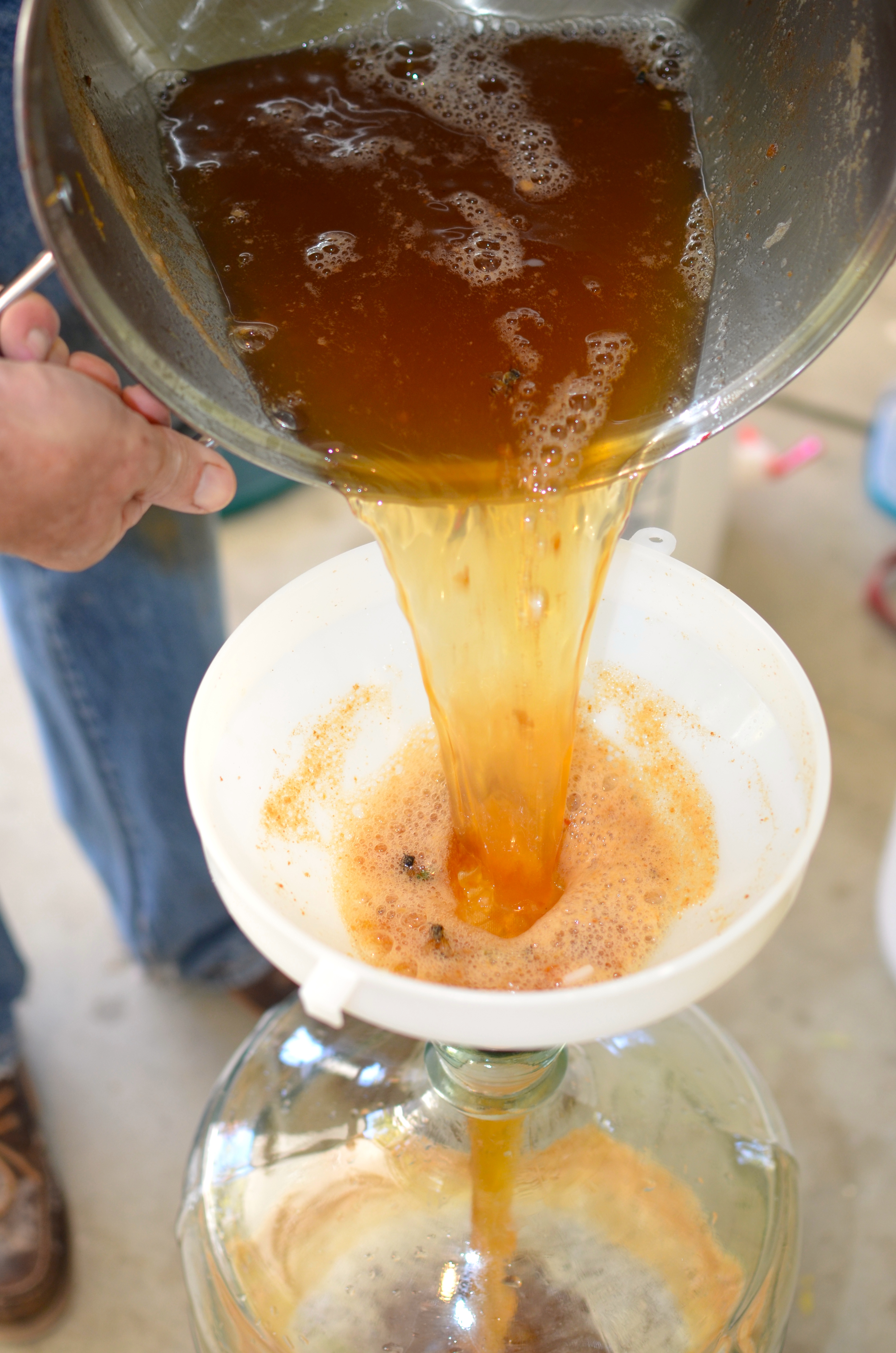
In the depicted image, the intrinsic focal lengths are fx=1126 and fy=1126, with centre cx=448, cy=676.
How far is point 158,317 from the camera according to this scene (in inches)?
23.7

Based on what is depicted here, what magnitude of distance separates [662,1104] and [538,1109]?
0.12 m

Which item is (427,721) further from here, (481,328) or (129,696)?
(129,696)

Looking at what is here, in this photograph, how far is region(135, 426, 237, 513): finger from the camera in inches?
29.4

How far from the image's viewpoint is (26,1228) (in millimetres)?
1319

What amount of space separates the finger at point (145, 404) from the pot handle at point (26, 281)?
133 mm

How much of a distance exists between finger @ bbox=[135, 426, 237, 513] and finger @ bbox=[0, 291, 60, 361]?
3.2 inches

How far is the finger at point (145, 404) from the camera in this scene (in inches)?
29.4

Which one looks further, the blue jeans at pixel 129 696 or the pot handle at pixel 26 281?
the blue jeans at pixel 129 696

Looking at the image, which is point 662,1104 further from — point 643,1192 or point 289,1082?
point 289,1082

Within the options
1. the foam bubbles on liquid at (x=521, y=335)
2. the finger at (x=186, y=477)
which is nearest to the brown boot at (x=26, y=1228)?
the finger at (x=186, y=477)

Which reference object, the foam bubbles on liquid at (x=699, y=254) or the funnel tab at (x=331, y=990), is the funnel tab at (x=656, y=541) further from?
the funnel tab at (x=331, y=990)

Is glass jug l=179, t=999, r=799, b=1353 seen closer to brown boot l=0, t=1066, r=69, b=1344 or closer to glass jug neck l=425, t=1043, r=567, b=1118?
glass jug neck l=425, t=1043, r=567, b=1118

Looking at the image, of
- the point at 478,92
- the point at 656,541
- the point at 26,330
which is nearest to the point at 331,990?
the point at 656,541

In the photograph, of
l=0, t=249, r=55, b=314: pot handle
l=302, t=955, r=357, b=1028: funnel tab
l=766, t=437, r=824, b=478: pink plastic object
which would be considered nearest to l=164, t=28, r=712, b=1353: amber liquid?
l=0, t=249, r=55, b=314: pot handle
